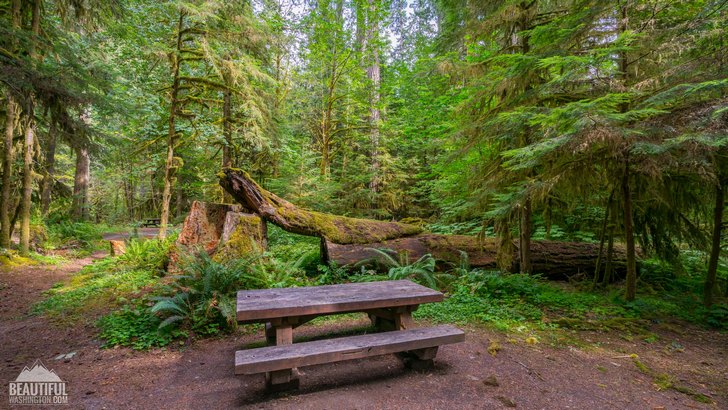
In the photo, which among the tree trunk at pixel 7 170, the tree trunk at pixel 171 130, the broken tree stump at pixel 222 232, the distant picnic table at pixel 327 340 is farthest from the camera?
the tree trunk at pixel 171 130

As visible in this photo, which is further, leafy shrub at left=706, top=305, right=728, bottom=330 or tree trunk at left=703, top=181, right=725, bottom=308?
tree trunk at left=703, top=181, right=725, bottom=308

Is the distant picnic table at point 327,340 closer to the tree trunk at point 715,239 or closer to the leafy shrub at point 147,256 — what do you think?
the leafy shrub at point 147,256

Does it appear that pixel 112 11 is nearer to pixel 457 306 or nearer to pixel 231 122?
pixel 231 122

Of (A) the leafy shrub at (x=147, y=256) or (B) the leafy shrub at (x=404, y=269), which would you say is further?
(A) the leafy shrub at (x=147, y=256)

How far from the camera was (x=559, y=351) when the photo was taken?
3.59 m

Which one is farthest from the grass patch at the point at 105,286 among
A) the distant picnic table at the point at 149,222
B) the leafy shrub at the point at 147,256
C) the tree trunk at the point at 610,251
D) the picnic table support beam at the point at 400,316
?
the distant picnic table at the point at 149,222

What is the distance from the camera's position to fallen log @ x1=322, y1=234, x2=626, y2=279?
6473mm

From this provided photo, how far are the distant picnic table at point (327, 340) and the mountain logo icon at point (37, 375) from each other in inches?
73.9

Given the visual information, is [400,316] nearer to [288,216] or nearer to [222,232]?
[288,216]

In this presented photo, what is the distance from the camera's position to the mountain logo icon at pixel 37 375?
2875 millimetres

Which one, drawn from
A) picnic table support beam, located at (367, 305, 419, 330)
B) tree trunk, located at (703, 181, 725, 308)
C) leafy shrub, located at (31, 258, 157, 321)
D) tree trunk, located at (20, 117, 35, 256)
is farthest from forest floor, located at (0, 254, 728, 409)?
tree trunk, located at (20, 117, 35, 256)

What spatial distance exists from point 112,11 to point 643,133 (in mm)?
11848

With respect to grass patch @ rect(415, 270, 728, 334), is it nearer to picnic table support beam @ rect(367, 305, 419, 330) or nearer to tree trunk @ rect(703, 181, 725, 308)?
tree trunk @ rect(703, 181, 725, 308)

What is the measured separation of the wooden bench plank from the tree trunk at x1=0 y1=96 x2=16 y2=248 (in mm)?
9502
